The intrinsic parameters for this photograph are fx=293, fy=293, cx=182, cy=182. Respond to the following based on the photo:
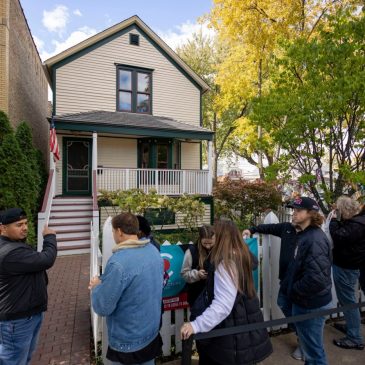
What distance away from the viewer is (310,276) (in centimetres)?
274

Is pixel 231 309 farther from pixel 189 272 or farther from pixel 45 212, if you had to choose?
pixel 45 212

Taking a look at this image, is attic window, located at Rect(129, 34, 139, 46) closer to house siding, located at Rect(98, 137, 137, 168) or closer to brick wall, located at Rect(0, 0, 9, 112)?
house siding, located at Rect(98, 137, 137, 168)

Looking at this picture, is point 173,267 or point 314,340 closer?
point 314,340

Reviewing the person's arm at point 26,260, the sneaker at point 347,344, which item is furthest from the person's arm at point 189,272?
the sneaker at point 347,344

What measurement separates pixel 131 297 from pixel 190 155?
13.5 meters

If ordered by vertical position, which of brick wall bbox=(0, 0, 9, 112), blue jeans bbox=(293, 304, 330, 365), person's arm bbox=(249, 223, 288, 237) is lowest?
blue jeans bbox=(293, 304, 330, 365)

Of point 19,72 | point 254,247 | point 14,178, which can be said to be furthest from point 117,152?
Answer: point 254,247

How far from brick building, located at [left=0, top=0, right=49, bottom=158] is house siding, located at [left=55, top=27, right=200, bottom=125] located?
147cm

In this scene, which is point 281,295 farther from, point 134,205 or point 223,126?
point 223,126

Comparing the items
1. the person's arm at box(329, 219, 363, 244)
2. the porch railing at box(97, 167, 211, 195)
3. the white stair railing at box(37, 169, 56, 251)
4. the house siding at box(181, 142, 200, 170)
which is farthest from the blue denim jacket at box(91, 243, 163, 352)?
the house siding at box(181, 142, 200, 170)

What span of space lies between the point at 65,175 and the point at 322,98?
10857mm

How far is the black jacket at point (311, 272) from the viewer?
2.75 m

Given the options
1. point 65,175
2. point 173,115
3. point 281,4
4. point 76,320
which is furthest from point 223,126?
point 76,320

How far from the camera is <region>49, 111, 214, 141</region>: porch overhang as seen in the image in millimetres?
→ 11406
